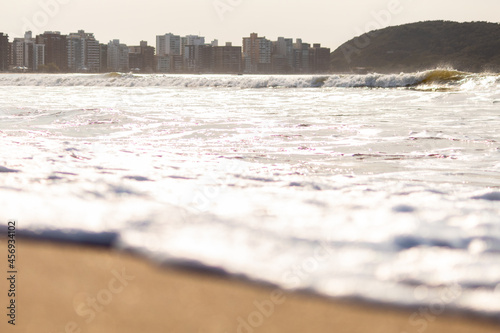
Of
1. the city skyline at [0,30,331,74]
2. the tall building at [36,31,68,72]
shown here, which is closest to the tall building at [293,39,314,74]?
the city skyline at [0,30,331,74]

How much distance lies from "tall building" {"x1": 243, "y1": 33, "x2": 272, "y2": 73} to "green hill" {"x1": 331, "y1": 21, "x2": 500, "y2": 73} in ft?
175

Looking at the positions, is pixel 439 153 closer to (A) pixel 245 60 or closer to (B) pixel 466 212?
(B) pixel 466 212

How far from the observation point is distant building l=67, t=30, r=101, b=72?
130m

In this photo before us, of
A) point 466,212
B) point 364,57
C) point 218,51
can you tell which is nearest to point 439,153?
point 466,212

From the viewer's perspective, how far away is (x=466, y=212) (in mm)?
2189

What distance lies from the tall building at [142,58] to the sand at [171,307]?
13639cm

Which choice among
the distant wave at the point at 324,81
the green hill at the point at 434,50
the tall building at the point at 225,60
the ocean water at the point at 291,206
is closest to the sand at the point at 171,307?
the ocean water at the point at 291,206

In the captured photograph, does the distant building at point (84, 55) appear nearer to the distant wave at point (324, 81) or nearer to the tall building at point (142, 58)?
the tall building at point (142, 58)

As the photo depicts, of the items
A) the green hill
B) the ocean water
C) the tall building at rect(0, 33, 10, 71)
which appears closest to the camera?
the ocean water

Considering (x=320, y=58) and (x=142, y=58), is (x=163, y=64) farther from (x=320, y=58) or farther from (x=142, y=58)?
(x=320, y=58)

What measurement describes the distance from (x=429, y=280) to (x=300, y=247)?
0.43 m

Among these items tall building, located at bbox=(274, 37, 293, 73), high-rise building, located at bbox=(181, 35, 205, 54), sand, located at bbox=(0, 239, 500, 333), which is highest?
high-rise building, located at bbox=(181, 35, 205, 54)

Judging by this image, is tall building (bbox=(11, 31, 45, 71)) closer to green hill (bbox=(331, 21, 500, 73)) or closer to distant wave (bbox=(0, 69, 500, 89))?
green hill (bbox=(331, 21, 500, 73))

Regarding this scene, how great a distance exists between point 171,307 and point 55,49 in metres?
137
